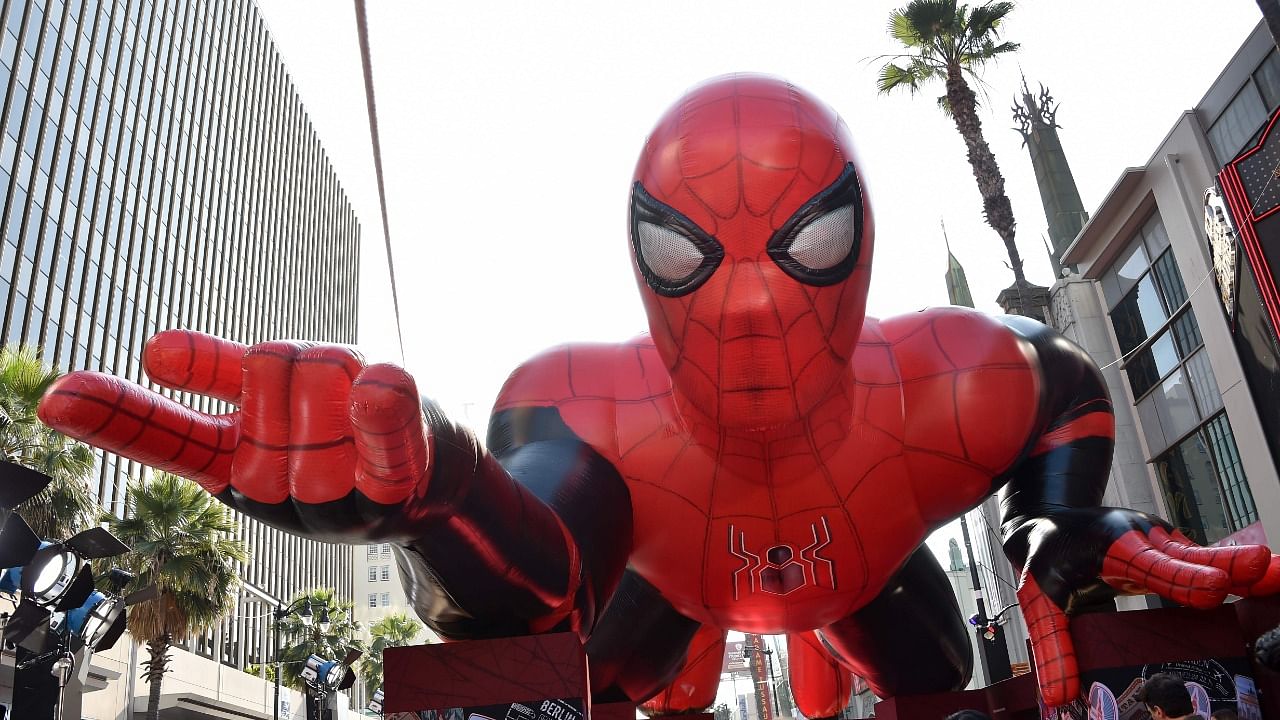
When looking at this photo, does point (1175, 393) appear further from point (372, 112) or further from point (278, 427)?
point (372, 112)

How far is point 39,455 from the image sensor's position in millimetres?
13320

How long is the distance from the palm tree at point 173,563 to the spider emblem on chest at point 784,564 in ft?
45.6

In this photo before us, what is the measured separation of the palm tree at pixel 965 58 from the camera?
15.9 meters

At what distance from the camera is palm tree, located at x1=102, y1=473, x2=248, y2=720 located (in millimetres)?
16125

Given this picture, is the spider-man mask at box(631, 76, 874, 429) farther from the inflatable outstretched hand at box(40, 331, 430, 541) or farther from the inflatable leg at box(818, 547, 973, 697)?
A: the inflatable leg at box(818, 547, 973, 697)

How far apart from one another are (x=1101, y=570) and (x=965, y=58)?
13.5 metres

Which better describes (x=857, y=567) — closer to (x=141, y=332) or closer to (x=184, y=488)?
(x=184, y=488)

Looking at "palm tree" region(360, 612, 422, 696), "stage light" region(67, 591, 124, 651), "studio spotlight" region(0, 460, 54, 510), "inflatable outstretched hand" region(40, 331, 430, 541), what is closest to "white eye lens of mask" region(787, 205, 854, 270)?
"inflatable outstretched hand" region(40, 331, 430, 541)

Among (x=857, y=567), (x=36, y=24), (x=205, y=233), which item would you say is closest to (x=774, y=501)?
(x=857, y=567)

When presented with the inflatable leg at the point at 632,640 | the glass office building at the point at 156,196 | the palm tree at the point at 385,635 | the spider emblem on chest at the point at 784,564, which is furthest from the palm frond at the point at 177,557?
the palm tree at the point at 385,635

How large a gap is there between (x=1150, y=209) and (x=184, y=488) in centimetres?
1624

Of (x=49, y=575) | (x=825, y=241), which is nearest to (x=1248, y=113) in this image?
(x=825, y=241)

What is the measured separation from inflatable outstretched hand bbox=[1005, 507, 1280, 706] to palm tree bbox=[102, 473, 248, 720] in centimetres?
1464

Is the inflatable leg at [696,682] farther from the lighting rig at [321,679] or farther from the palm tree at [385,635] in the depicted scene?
the palm tree at [385,635]
